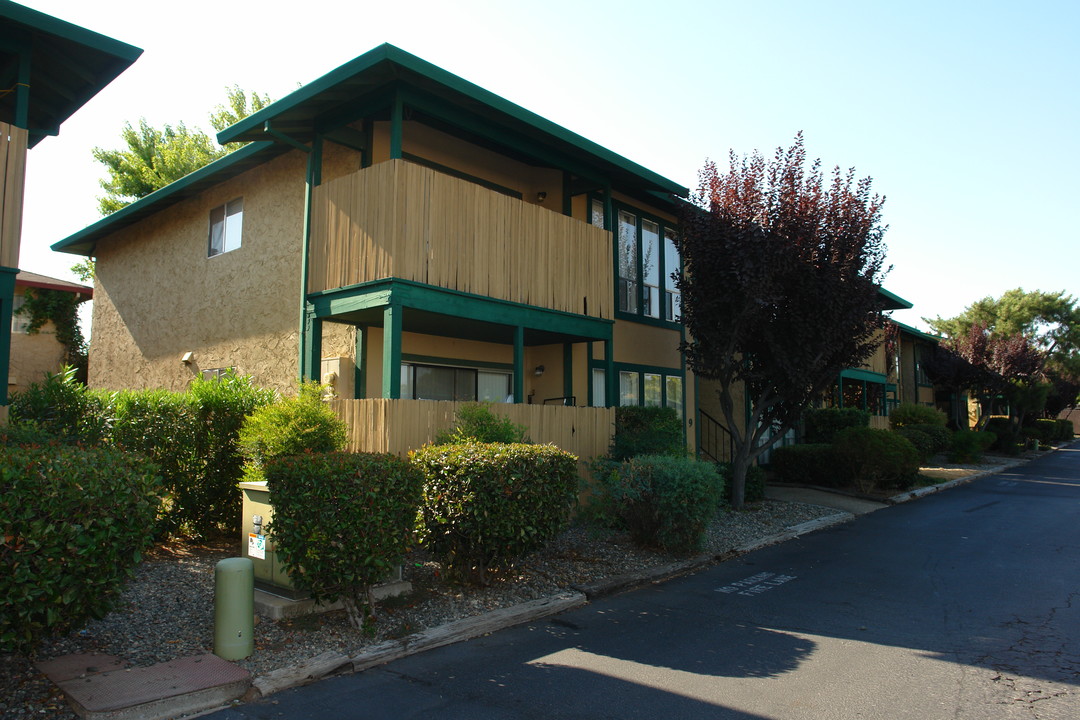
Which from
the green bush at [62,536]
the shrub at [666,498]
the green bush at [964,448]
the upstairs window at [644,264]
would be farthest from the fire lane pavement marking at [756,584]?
the green bush at [964,448]

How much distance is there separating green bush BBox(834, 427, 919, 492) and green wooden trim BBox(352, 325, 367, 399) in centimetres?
1112

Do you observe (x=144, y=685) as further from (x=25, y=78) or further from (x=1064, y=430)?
(x=1064, y=430)

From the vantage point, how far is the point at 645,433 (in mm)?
11844

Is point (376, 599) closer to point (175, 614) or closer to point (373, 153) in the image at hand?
point (175, 614)

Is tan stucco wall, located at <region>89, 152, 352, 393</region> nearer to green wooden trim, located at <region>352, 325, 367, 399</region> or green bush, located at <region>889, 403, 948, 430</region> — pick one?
green wooden trim, located at <region>352, 325, 367, 399</region>

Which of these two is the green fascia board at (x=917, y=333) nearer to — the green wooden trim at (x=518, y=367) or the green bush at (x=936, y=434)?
the green bush at (x=936, y=434)

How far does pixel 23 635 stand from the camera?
14.4 feet

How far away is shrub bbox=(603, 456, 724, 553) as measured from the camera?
9250mm

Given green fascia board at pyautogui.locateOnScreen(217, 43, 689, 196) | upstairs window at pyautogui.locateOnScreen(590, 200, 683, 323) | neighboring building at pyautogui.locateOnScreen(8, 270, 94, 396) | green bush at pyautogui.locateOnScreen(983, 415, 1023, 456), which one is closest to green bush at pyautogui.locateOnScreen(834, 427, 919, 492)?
upstairs window at pyautogui.locateOnScreen(590, 200, 683, 323)

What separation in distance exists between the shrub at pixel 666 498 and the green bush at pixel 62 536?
19.5ft

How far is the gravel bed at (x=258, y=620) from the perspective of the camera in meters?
5.12

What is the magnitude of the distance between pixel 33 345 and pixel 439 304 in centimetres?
1774

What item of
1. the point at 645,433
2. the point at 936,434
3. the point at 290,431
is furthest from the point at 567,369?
the point at 936,434

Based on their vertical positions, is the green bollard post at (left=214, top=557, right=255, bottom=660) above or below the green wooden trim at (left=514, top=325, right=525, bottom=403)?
below
